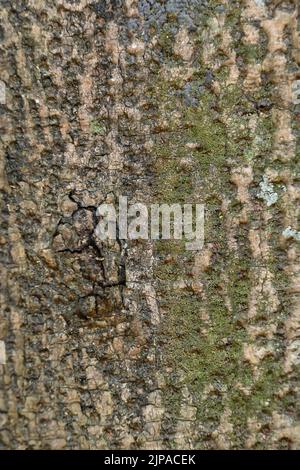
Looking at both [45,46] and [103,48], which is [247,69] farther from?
[45,46]

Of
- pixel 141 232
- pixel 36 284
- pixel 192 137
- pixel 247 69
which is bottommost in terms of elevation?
pixel 36 284

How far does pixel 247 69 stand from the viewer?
926 millimetres

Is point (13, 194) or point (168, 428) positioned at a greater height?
point (13, 194)

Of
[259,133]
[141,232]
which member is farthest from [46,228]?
[259,133]

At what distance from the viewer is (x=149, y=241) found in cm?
99

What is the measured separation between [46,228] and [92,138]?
210mm

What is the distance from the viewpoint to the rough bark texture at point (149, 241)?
94 cm

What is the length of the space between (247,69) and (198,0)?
0.53 ft

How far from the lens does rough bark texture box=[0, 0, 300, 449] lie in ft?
3.08

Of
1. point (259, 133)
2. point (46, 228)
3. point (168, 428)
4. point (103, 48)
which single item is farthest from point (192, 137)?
point (168, 428)
